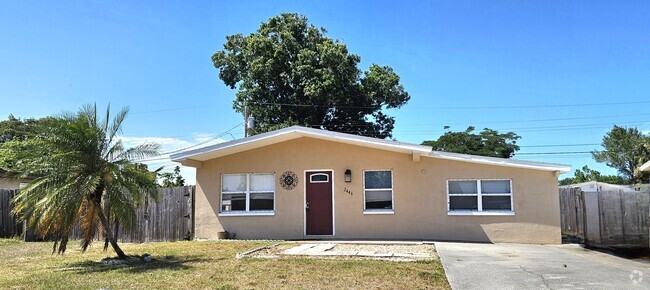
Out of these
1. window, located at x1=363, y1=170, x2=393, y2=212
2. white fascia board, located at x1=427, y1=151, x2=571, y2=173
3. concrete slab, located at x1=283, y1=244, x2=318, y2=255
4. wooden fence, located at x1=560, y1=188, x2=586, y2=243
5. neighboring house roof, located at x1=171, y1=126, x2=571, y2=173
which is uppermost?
neighboring house roof, located at x1=171, y1=126, x2=571, y2=173

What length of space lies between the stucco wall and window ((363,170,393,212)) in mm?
167

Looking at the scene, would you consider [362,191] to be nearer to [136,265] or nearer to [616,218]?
[616,218]

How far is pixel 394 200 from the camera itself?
45.9 feet

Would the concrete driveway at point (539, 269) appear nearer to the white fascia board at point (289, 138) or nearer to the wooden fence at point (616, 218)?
the wooden fence at point (616, 218)

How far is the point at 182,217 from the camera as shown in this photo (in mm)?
15180

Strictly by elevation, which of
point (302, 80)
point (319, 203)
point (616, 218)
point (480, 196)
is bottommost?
point (616, 218)

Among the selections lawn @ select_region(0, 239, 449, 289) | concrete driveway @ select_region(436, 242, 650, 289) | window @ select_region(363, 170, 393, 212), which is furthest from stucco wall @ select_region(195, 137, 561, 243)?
lawn @ select_region(0, 239, 449, 289)

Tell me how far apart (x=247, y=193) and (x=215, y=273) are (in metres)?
7.02

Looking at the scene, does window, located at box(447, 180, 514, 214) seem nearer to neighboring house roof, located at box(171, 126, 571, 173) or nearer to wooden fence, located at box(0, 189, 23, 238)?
neighboring house roof, located at box(171, 126, 571, 173)

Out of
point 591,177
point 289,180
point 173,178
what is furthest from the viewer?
point 591,177

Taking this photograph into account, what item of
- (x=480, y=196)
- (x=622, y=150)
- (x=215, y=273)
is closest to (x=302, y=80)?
(x=480, y=196)

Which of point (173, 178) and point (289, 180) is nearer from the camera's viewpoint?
point (289, 180)

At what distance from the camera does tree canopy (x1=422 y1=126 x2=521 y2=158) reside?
128ft

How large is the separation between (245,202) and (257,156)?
1496 mm
